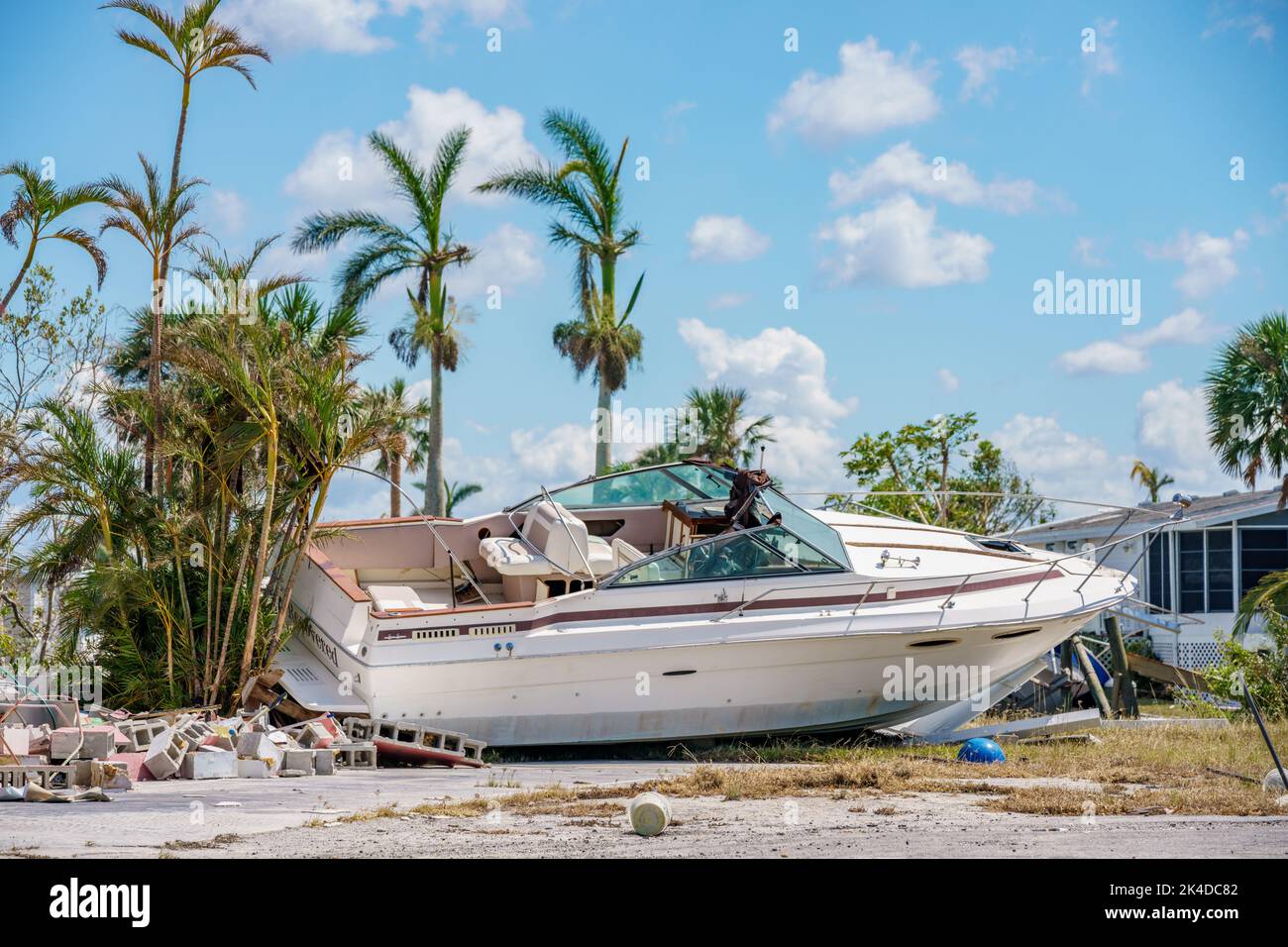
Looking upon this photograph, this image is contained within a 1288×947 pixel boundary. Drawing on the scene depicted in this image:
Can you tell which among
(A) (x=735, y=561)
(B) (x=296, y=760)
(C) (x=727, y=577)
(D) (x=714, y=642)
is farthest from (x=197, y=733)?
(A) (x=735, y=561)

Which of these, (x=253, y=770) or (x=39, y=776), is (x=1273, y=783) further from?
(x=39, y=776)

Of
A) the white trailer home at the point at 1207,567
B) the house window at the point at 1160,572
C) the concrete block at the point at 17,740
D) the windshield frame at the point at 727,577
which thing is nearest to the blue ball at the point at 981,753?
the windshield frame at the point at 727,577

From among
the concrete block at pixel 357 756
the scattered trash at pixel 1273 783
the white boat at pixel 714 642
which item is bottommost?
the concrete block at pixel 357 756

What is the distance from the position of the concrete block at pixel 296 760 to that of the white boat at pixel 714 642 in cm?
174

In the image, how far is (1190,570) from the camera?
80.9ft

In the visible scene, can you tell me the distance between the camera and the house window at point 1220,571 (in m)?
24.2

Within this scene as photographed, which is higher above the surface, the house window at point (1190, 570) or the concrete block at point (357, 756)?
the house window at point (1190, 570)

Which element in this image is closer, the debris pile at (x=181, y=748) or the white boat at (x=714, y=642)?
the debris pile at (x=181, y=748)

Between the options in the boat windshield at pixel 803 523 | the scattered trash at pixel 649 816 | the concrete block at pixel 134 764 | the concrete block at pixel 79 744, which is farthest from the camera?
the boat windshield at pixel 803 523

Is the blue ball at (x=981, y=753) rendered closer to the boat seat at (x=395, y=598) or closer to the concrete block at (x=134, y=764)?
the boat seat at (x=395, y=598)

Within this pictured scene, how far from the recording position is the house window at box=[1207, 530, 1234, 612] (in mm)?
24156

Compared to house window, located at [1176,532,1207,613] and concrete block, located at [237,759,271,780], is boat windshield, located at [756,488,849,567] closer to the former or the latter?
concrete block, located at [237,759,271,780]
